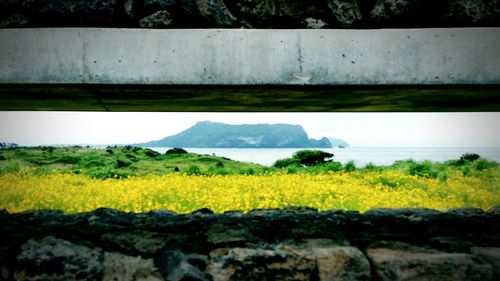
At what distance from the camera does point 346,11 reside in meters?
2.71

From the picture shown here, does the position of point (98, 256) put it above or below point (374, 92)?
below

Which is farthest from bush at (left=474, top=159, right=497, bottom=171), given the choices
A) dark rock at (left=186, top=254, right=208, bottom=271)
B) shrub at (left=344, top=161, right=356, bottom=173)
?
dark rock at (left=186, top=254, right=208, bottom=271)

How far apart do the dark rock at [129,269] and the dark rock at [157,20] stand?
4.55 feet

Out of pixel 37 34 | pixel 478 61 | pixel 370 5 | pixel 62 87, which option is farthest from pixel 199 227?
pixel 478 61

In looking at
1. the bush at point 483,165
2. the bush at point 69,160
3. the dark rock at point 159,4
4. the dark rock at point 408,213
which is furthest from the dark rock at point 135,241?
the bush at point 69,160

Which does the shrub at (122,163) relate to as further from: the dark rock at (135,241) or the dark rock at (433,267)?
the dark rock at (433,267)

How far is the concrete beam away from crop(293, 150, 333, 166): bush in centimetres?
1391

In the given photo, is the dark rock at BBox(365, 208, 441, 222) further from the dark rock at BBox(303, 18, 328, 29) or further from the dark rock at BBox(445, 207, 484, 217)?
the dark rock at BBox(303, 18, 328, 29)

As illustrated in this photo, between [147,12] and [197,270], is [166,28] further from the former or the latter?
[197,270]

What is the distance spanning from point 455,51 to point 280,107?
151 centimetres

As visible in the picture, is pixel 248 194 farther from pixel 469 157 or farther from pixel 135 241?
pixel 469 157

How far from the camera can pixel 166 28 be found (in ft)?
8.61

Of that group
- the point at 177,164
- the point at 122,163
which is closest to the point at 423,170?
the point at 177,164

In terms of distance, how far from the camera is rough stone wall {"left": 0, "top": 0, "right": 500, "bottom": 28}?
264 cm
